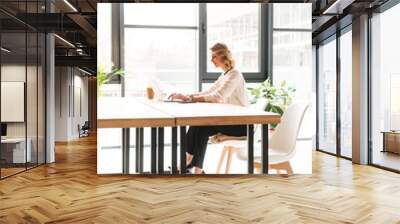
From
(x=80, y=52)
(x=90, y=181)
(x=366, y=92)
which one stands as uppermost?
(x=80, y=52)

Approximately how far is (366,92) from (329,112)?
195 cm

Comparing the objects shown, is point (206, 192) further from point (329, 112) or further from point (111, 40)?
point (329, 112)

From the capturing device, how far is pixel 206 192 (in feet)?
15.4

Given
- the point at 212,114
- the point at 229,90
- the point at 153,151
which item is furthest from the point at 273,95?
the point at 153,151

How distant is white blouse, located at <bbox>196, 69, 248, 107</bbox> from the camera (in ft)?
17.7

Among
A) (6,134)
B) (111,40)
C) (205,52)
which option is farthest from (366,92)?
(6,134)

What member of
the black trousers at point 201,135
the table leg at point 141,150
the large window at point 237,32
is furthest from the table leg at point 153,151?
the large window at point 237,32

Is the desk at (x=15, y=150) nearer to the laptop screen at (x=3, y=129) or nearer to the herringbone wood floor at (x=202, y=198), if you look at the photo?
the laptop screen at (x=3, y=129)

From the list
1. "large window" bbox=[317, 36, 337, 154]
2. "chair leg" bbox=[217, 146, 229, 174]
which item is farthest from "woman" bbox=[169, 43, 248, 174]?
"large window" bbox=[317, 36, 337, 154]

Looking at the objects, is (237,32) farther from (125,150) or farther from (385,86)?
(385,86)

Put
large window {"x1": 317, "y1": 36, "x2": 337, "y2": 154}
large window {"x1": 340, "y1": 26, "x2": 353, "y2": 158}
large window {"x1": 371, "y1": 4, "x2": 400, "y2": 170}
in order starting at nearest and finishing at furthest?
large window {"x1": 371, "y1": 4, "x2": 400, "y2": 170} → large window {"x1": 340, "y1": 26, "x2": 353, "y2": 158} → large window {"x1": 317, "y1": 36, "x2": 337, "y2": 154}

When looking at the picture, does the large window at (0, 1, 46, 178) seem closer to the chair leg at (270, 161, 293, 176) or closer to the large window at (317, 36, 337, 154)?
the chair leg at (270, 161, 293, 176)

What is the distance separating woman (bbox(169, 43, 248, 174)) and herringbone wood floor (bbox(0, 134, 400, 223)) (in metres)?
0.37

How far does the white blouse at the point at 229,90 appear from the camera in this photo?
17.7 ft
